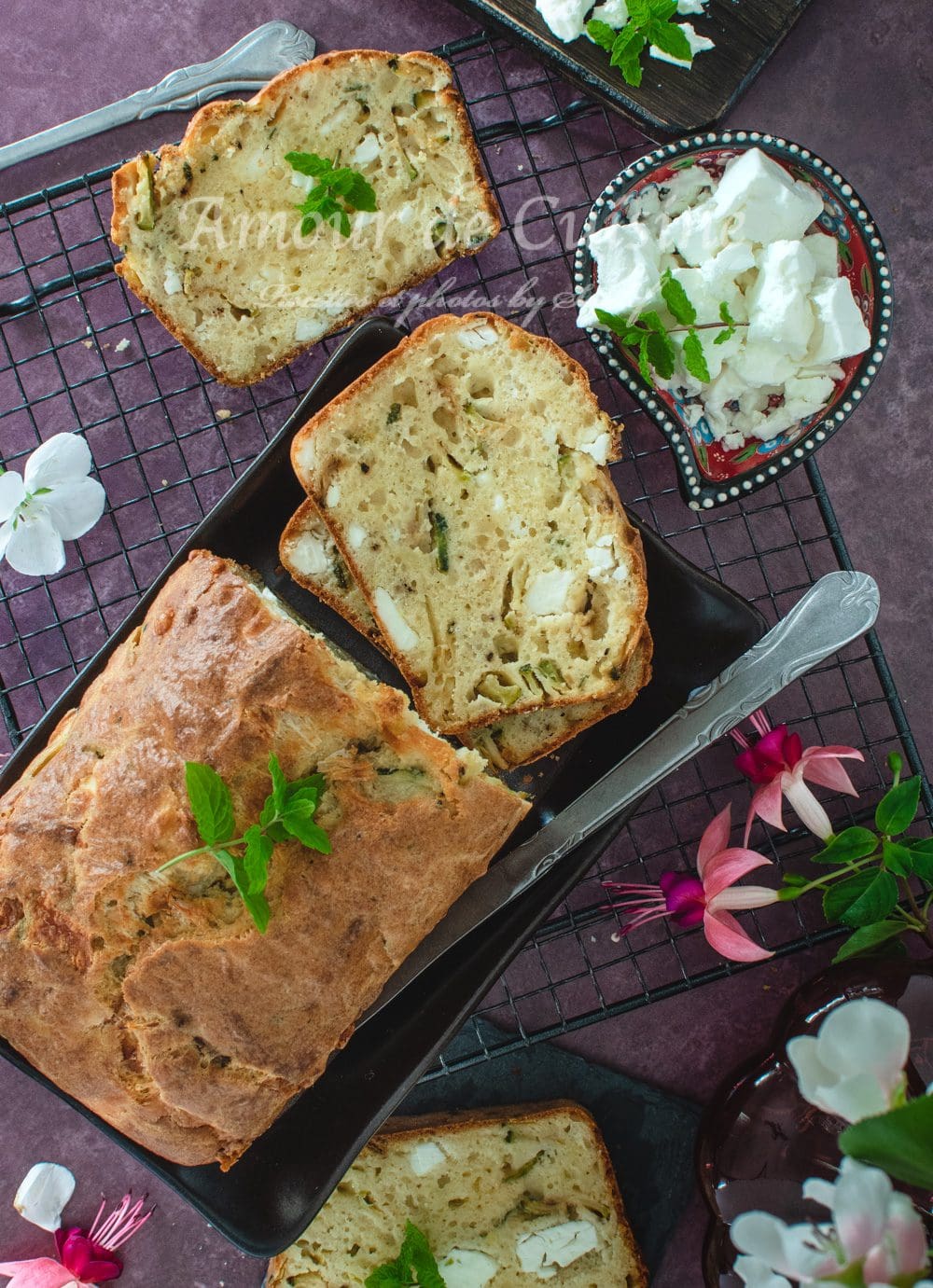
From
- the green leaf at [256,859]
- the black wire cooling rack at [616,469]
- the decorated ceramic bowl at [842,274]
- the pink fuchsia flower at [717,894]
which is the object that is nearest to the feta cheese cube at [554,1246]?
the black wire cooling rack at [616,469]

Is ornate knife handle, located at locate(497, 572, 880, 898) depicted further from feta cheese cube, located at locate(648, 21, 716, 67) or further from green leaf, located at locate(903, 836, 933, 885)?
feta cheese cube, located at locate(648, 21, 716, 67)

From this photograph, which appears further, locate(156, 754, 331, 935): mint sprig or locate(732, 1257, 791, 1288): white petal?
locate(156, 754, 331, 935): mint sprig

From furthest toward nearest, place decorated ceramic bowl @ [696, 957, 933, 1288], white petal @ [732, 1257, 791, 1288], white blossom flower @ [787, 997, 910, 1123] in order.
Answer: decorated ceramic bowl @ [696, 957, 933, 1288], white petal @ [732, 1257, 791, 1288], white blossom flower @ [787, 997, 910, 1123]

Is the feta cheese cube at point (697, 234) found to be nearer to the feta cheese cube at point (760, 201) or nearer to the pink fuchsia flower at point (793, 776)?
the feta cheese cube at point (760, 201)

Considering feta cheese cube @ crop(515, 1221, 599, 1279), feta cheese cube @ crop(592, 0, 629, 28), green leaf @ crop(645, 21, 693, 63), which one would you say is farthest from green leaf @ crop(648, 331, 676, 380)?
feta cheese cube @ crop(515, 1221, 599, 1279)

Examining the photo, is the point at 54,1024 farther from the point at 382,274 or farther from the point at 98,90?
the point at 98,90

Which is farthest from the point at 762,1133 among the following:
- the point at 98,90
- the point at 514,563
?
the point at 98,90
